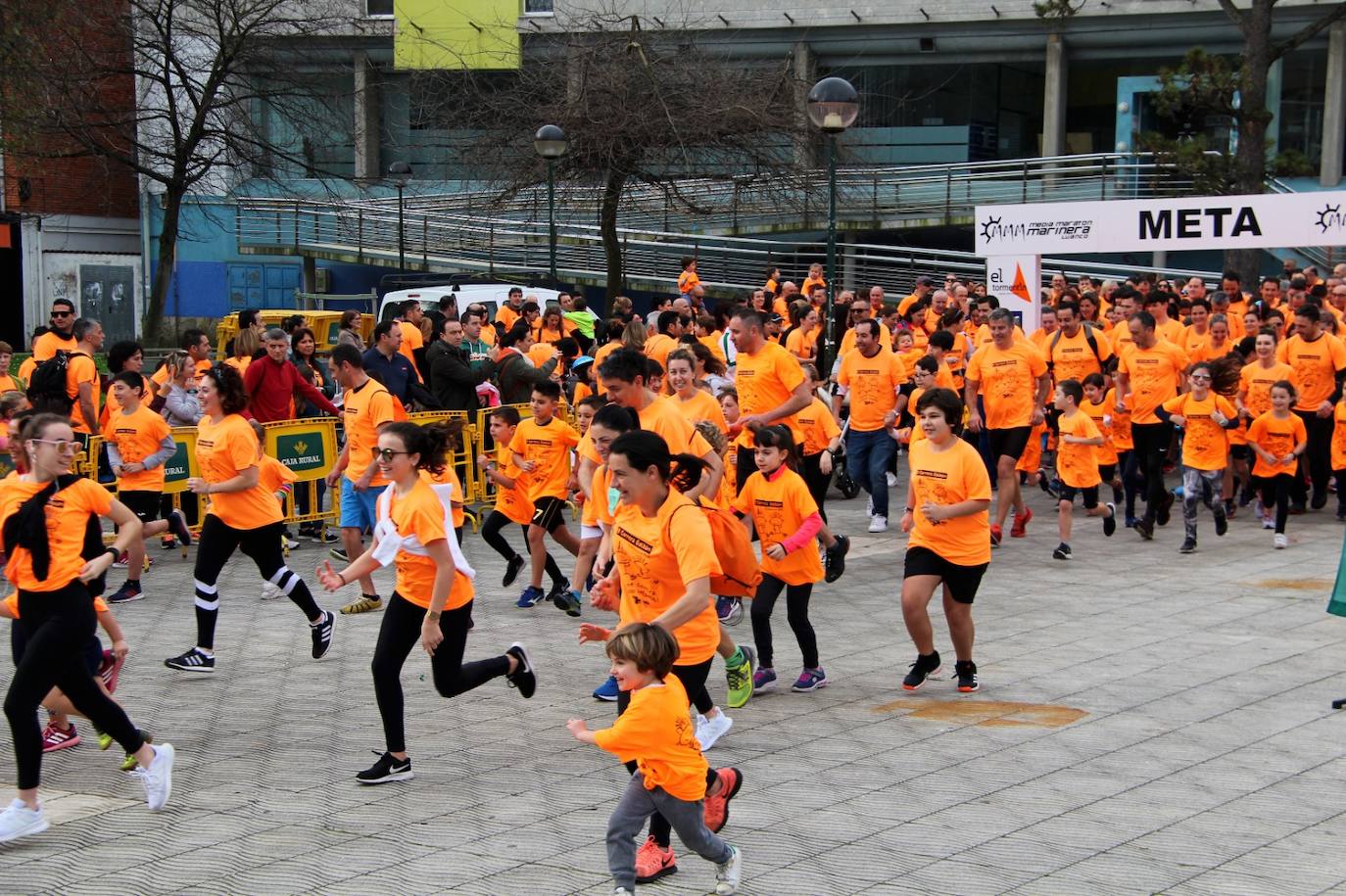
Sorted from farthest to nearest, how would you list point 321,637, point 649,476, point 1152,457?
point 1152,457 < point 321,637 < point 649,476

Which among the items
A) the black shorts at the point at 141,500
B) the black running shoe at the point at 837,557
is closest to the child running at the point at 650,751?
the black running shoe at the point at 837,557

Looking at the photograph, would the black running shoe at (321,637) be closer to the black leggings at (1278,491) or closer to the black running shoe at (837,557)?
the black running shoe at (837,557)

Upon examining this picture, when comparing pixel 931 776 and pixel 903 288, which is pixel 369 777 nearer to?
pixel 931 776

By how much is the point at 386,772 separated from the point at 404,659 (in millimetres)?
510

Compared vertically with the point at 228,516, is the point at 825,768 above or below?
below

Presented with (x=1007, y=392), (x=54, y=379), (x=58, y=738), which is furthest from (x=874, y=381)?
(x=58, y=738)

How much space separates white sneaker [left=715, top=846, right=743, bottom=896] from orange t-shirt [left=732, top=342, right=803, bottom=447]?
18.9 feet

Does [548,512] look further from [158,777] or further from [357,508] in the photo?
[158,777]

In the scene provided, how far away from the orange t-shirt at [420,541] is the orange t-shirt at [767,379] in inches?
167

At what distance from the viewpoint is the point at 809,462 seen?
12.1m

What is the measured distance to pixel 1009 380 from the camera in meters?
13.0

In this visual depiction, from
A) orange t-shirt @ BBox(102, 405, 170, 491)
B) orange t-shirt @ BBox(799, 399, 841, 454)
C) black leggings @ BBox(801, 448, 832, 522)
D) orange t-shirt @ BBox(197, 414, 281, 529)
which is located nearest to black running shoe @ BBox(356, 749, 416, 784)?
orange t-shirt @ BBox(197, 414, 281, 529)

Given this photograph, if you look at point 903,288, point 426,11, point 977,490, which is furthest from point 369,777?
point 426,11

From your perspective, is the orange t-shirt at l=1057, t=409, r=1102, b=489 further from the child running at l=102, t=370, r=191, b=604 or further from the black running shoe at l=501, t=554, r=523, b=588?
the child running at l=102, t=370, r=191, b=604
